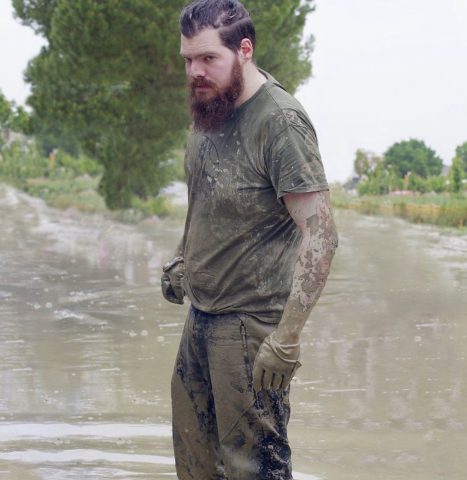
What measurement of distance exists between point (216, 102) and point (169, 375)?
176 inches

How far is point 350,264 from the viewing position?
55.3ft

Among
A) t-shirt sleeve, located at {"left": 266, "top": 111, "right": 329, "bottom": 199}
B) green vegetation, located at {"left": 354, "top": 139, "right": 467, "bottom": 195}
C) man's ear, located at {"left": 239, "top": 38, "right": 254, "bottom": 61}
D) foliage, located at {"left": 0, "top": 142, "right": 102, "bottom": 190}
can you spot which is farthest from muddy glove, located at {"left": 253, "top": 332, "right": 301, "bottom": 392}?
foliage, located at {"left": 0, "top": 142, "right": 102, "bottom": 190}

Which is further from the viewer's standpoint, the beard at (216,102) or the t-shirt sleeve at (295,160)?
the beard at (216,102)

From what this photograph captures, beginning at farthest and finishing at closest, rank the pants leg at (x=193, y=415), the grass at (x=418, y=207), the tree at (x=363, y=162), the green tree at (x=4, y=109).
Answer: the tree at (x=363, y=162), the green tree at (x=4, y=109), the grass at (x=418, y=207), the pants leg at (x=193, y=415)

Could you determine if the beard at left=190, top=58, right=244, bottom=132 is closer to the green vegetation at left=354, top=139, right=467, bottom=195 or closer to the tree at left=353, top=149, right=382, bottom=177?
the green vegetation at left=354, top=139, right=467, bottom=195

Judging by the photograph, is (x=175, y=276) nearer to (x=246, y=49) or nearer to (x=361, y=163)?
(x=246, y=49)

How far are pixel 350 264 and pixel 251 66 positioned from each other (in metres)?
13.0

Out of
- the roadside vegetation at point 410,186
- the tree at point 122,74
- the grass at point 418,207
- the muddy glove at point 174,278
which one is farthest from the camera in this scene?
the roadside vegetation at point 410,186

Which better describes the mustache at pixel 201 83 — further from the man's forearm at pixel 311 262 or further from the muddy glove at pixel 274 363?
the muddy glove at pixel 274 363

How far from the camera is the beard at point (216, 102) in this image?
12.9 feet

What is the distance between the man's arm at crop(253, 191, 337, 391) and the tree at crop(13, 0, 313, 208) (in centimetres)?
1954

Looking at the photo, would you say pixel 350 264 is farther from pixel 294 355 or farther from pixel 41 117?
pixel 294 355

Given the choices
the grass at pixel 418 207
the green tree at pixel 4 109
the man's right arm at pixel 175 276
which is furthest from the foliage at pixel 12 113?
the man's right arm at pixel 175 276

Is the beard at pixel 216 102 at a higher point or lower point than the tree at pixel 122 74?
lower
